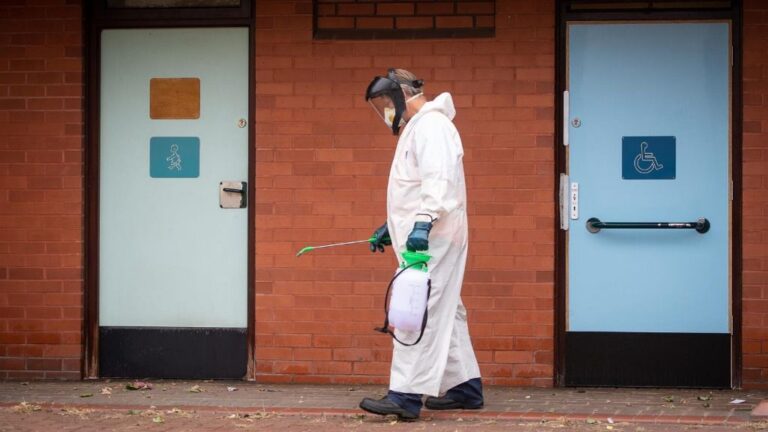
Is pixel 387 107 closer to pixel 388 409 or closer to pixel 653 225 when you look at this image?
pixel 388 409

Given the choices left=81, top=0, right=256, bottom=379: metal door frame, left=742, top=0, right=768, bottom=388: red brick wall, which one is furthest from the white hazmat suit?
left=742, top=0, right=768, bottom=388: red brick wall

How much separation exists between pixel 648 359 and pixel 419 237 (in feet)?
8.21

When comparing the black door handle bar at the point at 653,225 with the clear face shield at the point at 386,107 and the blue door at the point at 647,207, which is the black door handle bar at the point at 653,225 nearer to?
the blue door at the point at 647,207

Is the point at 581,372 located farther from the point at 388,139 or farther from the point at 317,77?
the point at 317,77

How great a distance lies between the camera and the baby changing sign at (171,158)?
8.94m

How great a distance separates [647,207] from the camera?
28.4 feet

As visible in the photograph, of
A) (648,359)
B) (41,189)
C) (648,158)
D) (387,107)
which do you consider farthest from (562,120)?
(41,189)

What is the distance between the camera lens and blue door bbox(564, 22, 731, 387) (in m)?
8.63

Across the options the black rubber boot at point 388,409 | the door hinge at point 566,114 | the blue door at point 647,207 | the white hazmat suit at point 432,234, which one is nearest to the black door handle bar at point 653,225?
the blue door at point 647,207

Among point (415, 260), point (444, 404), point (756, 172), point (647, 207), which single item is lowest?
point (444, 404)

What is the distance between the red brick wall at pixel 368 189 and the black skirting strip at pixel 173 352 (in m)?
0.21

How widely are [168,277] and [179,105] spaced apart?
110 centimetres

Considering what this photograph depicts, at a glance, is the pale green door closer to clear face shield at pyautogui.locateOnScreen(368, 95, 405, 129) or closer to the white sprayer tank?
clear face shield at pyautogui.locateOnScreen(368, 95, 405, 129)

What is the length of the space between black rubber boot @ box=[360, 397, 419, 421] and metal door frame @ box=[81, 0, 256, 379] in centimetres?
173
